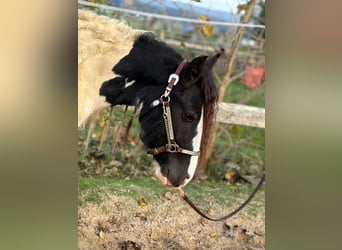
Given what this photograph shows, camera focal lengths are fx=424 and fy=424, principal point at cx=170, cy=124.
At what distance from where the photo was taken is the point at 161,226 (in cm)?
287

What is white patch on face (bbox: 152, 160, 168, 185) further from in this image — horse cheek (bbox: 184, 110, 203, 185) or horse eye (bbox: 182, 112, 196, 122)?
horse eye (bbox: 182, 112, 196, 122)

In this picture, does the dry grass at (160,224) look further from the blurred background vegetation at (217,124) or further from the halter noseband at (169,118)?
the halter noseband at (169,118)

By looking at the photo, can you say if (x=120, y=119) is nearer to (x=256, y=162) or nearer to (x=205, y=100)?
(x=205, y=100)

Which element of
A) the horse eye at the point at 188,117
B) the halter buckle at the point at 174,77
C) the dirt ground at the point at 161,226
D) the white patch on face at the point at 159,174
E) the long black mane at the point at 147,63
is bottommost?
the dirt ground at the point at 161,226

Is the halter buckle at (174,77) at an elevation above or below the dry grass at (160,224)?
above

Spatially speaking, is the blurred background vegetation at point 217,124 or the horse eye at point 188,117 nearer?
the horse eye at point 188,117

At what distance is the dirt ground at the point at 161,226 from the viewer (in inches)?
109

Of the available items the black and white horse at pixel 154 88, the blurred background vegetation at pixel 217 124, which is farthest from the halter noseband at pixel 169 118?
the blurred background vegetation at pixel 217 124

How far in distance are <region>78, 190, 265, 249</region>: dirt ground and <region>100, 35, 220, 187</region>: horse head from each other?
263 millimetres

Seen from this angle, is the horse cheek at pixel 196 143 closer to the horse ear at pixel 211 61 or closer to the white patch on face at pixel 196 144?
the white patch on face at pixel 196 144

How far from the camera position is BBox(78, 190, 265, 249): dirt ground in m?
2.77

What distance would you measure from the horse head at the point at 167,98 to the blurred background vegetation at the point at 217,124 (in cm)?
11
